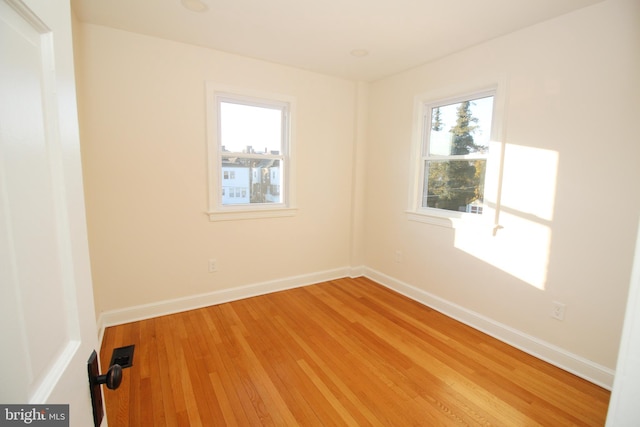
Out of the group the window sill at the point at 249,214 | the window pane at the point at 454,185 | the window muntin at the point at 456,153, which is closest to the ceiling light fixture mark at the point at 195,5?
the window sill at the point at 249,214

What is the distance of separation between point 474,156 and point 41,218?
120 inches

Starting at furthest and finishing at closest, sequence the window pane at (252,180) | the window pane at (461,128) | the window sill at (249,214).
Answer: the window pane at (252,180)
the window sill at (249,214)
the window pane at (461,128)

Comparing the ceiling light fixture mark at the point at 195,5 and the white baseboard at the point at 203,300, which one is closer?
the ceiling light fixture mark at the point at 195,5

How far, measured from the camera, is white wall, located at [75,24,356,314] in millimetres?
2488

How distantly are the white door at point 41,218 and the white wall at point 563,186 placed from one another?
277 centimetres

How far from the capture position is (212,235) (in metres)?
3.07

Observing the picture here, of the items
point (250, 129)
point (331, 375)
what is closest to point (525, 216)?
point (331, 375)

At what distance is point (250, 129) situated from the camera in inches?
127

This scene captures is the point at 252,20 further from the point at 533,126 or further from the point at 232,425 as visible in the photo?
the point at 232,425

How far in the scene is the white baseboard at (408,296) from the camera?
84.2 inches

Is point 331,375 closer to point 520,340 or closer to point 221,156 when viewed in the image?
point 520,340

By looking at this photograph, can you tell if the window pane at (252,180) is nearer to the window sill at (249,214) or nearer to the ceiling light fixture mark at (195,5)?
the window sill at (249,214)

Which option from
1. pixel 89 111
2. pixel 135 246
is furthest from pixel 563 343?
pixel 89 111

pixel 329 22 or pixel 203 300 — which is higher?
pixel 329 22
